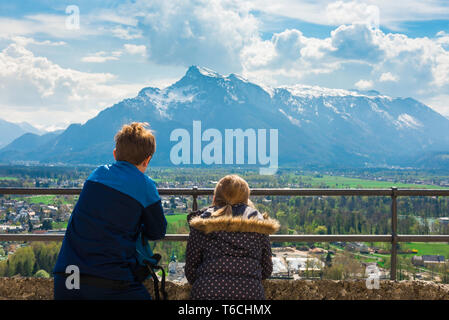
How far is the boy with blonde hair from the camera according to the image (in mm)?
2879

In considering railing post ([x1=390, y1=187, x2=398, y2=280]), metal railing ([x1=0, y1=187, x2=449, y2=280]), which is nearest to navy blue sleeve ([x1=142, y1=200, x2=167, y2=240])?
metal railing ([x1=0, y1=187, x2=449, y2=280])

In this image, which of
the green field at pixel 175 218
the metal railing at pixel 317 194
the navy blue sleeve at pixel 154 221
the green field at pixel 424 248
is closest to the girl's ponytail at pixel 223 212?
the navy blue sleeve at pixel 154 221

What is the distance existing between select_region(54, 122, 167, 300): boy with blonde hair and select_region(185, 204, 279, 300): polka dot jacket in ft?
1.27

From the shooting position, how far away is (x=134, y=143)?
313cm

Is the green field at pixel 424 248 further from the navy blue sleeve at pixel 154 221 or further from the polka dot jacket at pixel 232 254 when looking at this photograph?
the navy blue sleeve at pixel 154 221

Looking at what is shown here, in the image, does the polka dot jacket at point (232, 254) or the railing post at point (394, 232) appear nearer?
the polka dot jacket at point (232, 254)

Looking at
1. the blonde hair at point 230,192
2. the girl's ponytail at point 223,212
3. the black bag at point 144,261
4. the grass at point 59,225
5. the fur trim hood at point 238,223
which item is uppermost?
the blonde hair at point 230,192

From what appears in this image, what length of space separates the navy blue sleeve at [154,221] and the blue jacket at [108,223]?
0.08 ft

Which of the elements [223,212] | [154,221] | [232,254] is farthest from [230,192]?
[154,221]

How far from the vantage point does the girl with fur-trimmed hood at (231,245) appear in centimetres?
312

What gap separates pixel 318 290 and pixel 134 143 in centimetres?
295
